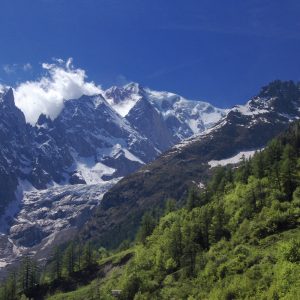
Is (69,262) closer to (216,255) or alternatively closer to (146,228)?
(146,228)

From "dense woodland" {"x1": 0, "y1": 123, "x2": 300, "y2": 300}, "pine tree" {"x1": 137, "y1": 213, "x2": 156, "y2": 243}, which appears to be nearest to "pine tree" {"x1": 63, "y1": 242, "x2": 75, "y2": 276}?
"dense woodland" {"x1": 0, "y1": 123, "x2": 300, "y2": 300}

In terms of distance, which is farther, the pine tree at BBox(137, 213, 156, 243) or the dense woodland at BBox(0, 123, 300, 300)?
the pine tree at BBox(137, 213, 156, 243)

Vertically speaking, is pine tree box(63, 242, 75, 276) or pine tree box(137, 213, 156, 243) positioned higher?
pine tree box(137, 213, 156, 243)

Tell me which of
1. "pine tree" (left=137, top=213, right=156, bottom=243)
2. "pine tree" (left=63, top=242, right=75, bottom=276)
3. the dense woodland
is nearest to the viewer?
the dense woodland

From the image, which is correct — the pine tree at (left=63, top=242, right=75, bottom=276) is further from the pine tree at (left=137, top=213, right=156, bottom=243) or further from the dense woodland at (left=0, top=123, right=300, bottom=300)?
the pine tree at (left=137, top=213, right=156, bottom=243)

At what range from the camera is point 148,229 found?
7613 inches

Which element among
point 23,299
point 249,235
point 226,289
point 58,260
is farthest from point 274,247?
point 58,260

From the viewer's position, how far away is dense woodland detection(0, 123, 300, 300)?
10488 centimetres

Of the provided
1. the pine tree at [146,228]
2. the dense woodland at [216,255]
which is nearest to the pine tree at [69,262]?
the dense woodland at [216,255]

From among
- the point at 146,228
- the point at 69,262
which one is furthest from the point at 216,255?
the point at 69,262

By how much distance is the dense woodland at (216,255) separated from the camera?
105 meters

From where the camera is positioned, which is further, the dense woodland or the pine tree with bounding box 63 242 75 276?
the pine tree with bounding box 63 242 75 276

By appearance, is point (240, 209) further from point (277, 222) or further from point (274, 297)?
point (274, 297)

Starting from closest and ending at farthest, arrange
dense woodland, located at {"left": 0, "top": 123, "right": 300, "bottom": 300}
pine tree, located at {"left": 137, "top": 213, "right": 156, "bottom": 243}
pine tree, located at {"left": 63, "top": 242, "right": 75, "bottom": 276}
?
dense woodland, located at {"left": 0, "top": 123, "right": 300, "bottom": 300}
pine tree, located at {"left": 63, "top": 242, "right": 75, "bottom": 276}
pine tree, located at {"left": 137, "top": 213, "right": 156, "bottom": 243}
